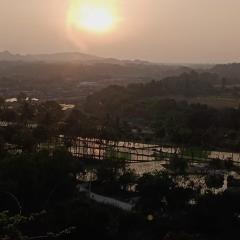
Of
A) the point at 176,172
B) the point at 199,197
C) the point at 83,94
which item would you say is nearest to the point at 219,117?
the point at 176,172

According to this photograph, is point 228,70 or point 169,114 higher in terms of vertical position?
point 228,70

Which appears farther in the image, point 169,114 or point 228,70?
point 228,70

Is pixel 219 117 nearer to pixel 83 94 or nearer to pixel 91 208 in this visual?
pixel 91 208

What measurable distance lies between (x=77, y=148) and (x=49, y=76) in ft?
236

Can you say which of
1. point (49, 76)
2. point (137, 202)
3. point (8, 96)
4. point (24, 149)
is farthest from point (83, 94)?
point (137, 202)

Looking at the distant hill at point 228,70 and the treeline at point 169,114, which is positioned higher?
the distant hill at point 228,70

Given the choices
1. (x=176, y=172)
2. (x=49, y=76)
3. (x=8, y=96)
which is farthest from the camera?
(x=49, y=76)

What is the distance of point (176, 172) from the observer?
2519 centimetres

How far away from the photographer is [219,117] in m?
43.0

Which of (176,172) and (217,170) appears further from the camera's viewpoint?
(217,170)

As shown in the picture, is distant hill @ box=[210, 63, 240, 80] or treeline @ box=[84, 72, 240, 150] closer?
treeline @ box=[84, 72, 240, 150]

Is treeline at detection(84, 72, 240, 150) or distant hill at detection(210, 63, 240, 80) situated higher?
distant hill at detection(210, 63, 240, 80)

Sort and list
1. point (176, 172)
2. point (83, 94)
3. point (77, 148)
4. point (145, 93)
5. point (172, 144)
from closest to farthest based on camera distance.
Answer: point (176, 172)
point (77, 148)
point (172, 144)
point (145, 93)
point (83, 94)

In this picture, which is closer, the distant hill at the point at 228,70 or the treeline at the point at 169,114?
the treeline at the point at 169,114
